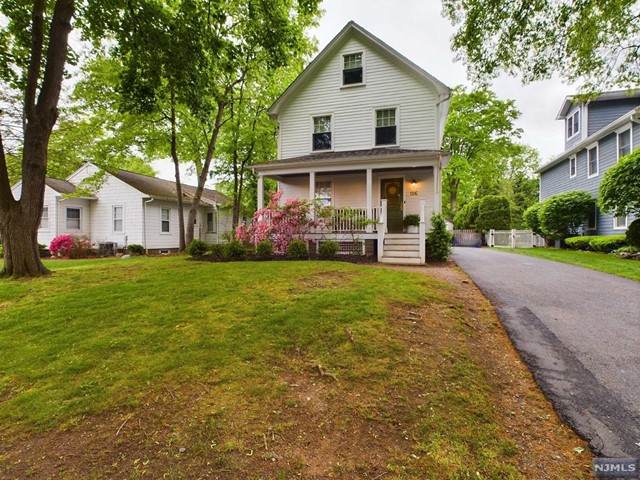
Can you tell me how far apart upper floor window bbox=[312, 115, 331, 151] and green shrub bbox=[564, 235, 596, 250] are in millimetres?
12957

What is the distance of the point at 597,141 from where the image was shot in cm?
1514

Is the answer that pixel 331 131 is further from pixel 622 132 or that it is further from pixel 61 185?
pixel 61 185

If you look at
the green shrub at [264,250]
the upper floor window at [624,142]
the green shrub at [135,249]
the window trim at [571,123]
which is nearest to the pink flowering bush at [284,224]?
the green shrub at [264,250]

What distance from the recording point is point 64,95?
15805 mm

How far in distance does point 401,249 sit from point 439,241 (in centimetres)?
128

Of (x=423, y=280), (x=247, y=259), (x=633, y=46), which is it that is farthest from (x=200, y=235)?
(x=633, y=46)

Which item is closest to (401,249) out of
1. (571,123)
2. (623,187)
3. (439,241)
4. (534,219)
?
(439,241)

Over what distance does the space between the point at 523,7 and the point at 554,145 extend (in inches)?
1849

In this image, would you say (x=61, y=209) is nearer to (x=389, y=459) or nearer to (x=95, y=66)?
(x=95, y=66)

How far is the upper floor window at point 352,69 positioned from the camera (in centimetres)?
1262

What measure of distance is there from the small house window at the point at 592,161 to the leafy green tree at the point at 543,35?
8.39 metres

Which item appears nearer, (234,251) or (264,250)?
(264,250)

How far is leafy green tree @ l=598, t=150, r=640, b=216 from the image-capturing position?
406 inches

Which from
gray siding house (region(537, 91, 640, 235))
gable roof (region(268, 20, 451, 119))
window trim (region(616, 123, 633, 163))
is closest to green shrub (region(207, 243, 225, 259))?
gable roof (region(268, 20, 451, 119))
